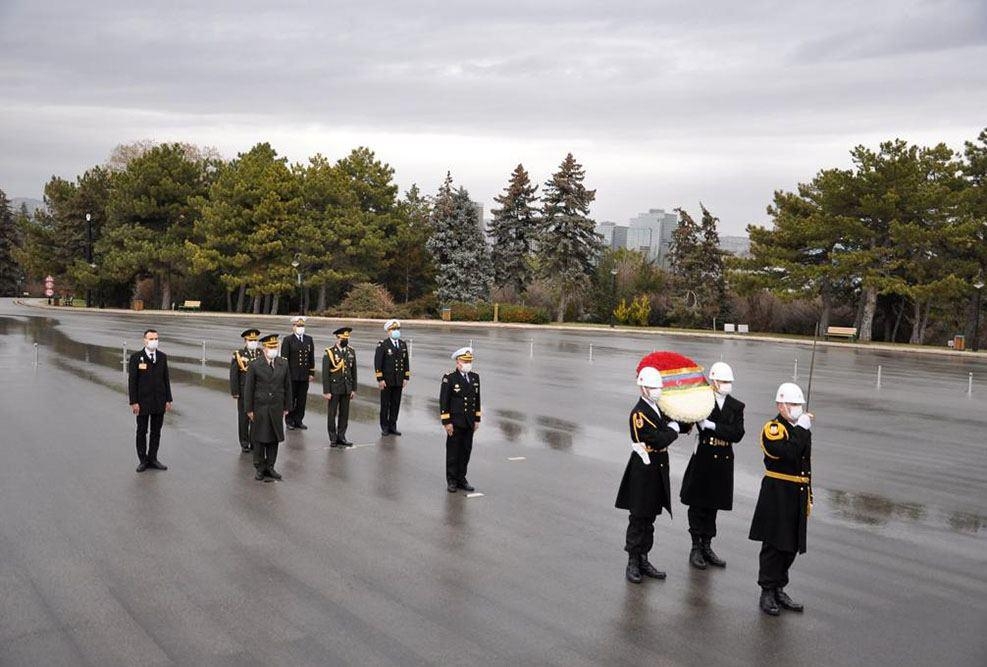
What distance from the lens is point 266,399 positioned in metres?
10.5

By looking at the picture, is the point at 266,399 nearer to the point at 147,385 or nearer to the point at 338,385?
the point at 147,385

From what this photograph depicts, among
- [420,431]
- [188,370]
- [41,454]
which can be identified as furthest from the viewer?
[188,370]

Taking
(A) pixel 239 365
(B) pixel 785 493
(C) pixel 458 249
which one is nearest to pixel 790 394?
(B) pixel 785 493

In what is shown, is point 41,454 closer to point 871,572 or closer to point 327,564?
point 327,564

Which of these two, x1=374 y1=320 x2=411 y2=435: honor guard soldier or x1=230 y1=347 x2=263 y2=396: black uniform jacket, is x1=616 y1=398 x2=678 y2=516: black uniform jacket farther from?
x1=374 y1=320 x2=411 y2=435: honor guard soldier

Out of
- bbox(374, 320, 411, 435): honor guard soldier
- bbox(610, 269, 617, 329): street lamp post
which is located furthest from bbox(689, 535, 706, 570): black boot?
bbox(610, 269, 617, 329): street lamp post

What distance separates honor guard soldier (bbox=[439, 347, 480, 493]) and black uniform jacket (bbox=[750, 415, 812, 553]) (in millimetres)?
4277

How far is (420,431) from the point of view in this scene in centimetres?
1427

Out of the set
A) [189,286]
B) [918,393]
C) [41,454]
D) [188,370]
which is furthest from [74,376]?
[189,286]

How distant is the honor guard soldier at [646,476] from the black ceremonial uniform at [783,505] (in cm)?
84

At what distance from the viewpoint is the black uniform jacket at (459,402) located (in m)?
10.2

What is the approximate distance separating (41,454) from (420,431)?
19.0 feet

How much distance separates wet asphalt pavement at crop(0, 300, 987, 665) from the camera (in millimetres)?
5918

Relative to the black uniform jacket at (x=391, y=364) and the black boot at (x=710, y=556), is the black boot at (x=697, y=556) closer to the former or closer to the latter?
the black boot at (x=710, y=556)
